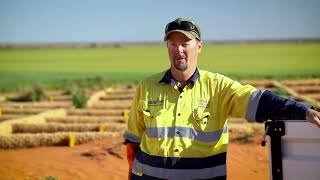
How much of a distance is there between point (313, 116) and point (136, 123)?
1.16 m

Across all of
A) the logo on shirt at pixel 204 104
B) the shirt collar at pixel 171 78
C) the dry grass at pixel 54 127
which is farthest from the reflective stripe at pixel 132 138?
the dry grass at pixel 54 127

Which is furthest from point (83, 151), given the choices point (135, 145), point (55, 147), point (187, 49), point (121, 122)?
point (187, 49)

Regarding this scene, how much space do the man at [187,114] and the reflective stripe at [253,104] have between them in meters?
0.03

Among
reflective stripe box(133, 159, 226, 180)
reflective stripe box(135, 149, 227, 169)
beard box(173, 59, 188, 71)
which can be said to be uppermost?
beard box(173, 59, 188, 71)

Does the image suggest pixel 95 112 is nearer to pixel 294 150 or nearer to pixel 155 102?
pixel 155 102

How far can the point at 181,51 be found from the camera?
8.73 ft

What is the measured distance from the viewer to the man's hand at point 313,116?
2188mm

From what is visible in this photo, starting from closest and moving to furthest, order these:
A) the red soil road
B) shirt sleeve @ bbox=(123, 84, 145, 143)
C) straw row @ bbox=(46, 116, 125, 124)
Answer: shirt sleeve @ bbox=(123, 84, 145, 143) → the red soil road → straw row @ bbox=(46, 116, 125, 124)

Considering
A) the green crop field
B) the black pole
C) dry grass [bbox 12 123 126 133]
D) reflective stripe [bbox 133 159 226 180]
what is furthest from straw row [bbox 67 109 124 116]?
the green crop field

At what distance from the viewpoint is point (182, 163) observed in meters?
2.61

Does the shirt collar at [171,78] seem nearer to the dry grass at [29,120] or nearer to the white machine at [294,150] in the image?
the white machine at [294,150]

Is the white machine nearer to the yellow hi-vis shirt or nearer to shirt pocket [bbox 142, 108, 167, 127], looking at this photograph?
the yellow hi-vis shirt

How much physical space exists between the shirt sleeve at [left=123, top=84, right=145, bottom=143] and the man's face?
1.14 ft

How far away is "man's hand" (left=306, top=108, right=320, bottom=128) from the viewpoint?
2.19 meters
